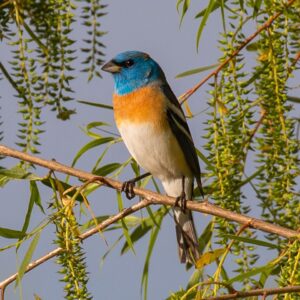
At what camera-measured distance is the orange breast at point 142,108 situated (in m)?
3.92

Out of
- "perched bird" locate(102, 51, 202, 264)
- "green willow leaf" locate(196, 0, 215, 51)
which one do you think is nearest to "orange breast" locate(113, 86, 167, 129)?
"perched bird" locate(102, 51, 202, 264)

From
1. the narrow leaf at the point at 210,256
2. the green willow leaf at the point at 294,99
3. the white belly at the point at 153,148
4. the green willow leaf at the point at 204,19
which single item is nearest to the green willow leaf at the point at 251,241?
the narrow leaf at the point at 210,256

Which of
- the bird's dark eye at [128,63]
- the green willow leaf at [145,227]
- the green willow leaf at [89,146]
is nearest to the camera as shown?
the green willow leaf at [89,146]

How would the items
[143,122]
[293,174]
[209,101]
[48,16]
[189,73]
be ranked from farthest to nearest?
[143,122]
[189,73]
[209,101]
[293,174]
[48,16]

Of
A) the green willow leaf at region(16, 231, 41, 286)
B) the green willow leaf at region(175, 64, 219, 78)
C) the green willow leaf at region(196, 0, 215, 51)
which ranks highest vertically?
the green willow leaf at region(196, 0, 215, 51)

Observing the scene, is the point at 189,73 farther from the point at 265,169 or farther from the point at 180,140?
the point at 180,140

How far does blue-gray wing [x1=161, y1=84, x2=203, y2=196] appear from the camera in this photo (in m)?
3.96

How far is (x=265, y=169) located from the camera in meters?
2.39

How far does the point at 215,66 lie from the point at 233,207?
0.53 metres

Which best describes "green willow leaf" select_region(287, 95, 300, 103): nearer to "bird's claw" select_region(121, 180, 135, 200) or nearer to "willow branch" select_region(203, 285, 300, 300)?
"bird's claw" select_region(121, 180, 135, 200)

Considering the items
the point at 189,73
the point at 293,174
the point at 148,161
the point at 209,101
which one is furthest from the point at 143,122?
the point at 293,174

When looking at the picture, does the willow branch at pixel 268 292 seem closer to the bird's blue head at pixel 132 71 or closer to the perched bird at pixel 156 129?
the perched bird at pixel 156 129

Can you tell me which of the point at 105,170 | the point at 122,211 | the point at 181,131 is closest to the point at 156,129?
the point at 181,131

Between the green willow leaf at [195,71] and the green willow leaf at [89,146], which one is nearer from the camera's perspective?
the green willow leaf at [195,71]
